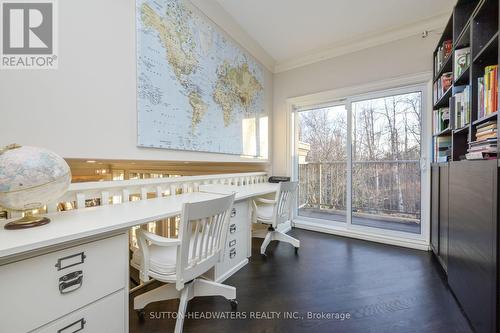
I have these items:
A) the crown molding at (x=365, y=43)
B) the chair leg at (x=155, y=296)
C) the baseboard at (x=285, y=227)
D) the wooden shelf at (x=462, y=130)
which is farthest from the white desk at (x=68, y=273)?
the crown molding at (x=365, y=43)

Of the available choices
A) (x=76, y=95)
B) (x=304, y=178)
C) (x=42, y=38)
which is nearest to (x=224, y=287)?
(x=76, y=95)

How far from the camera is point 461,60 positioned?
1713 millimetres

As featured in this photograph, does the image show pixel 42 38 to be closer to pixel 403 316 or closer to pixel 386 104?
pixel 403 316

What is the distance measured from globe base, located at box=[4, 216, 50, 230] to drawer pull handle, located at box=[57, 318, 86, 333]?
0.42 m

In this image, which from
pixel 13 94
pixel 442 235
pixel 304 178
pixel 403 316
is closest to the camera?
pixel 13 94

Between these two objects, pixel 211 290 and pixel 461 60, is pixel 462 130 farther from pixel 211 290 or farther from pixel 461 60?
pixel 211 290

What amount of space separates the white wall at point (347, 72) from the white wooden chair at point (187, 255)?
225cm

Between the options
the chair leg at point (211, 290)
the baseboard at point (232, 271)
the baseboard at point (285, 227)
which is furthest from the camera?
the baseboard at point (285, 227)

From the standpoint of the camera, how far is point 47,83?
1.15 m

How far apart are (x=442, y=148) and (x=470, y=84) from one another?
0.95m

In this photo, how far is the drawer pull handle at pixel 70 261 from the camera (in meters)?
0.80

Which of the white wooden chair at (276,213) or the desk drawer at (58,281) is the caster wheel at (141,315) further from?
the white wooden chair at (276,213)

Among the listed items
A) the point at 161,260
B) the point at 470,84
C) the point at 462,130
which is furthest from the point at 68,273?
the point at 462,130

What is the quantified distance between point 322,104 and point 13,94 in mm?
3233
